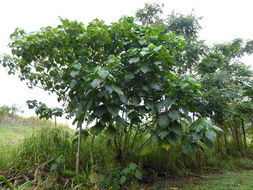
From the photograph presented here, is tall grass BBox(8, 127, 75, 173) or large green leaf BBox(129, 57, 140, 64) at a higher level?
large green leaf BBox(129, 57, 140, 64)

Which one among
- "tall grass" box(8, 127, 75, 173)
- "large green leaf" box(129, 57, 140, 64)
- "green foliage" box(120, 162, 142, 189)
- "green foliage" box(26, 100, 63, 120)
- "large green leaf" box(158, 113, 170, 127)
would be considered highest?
"large green leaf" box(129, 57, 140, 64)

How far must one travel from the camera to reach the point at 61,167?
7.24 ft

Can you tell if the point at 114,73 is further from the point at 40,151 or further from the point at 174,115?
the point at 40,151

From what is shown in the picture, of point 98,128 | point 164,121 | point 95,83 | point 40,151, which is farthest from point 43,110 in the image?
point 164,121

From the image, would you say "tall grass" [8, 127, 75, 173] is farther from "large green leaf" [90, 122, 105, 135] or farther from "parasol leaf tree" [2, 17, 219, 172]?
"large green leaf" [90, 122, 105, 135]

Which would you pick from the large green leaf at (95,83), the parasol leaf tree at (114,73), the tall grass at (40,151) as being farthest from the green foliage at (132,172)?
the large green leaf at (95,83)

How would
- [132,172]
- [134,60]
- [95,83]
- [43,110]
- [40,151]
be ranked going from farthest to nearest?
[43,110] < [40,151] < [132,172] < [134,60] < [95,83]

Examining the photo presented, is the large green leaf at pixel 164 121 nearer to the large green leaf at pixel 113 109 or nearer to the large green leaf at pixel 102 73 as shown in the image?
the large green leaf at pixel 113 109

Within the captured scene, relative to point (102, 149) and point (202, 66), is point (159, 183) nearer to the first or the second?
point (102, 149)

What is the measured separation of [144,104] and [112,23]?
0.99m

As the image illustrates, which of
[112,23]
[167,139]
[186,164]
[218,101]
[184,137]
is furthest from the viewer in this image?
[186,164]

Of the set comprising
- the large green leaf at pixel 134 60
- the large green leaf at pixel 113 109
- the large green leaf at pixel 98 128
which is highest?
the large green leaf at pixel 134 60

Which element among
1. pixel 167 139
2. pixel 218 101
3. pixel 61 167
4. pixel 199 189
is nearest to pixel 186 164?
pixel 199 189

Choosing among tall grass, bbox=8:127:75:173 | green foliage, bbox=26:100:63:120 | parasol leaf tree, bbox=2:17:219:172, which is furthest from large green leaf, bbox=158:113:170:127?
green foliage, bbox=26:100:63:120
